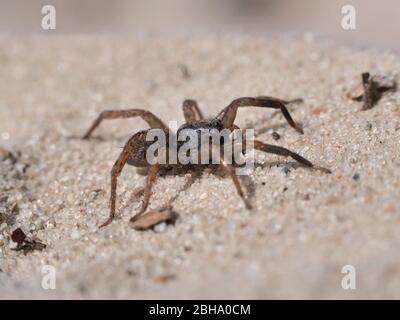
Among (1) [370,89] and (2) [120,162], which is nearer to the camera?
(2) [120,162]

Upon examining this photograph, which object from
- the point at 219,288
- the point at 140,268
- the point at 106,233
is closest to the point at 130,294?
the point at 140,268

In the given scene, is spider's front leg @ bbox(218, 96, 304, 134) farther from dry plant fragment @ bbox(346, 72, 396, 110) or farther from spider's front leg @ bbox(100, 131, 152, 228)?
dry plant fragment @ bbox(346, 72, 396, 110)

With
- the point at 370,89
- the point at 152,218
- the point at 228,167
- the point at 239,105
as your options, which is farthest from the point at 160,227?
the point at 370,89

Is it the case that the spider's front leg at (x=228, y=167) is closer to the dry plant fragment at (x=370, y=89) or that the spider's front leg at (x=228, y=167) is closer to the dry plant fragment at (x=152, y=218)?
the dry plant fragment at (x=152, y=218)

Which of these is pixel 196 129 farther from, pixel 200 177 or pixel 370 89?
pixel 370 89

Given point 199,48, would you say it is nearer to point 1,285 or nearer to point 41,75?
point 41,75

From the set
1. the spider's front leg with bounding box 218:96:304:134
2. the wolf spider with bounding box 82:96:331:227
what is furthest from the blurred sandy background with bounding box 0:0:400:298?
the spider's front leg with bounding box 218:96:304:134
